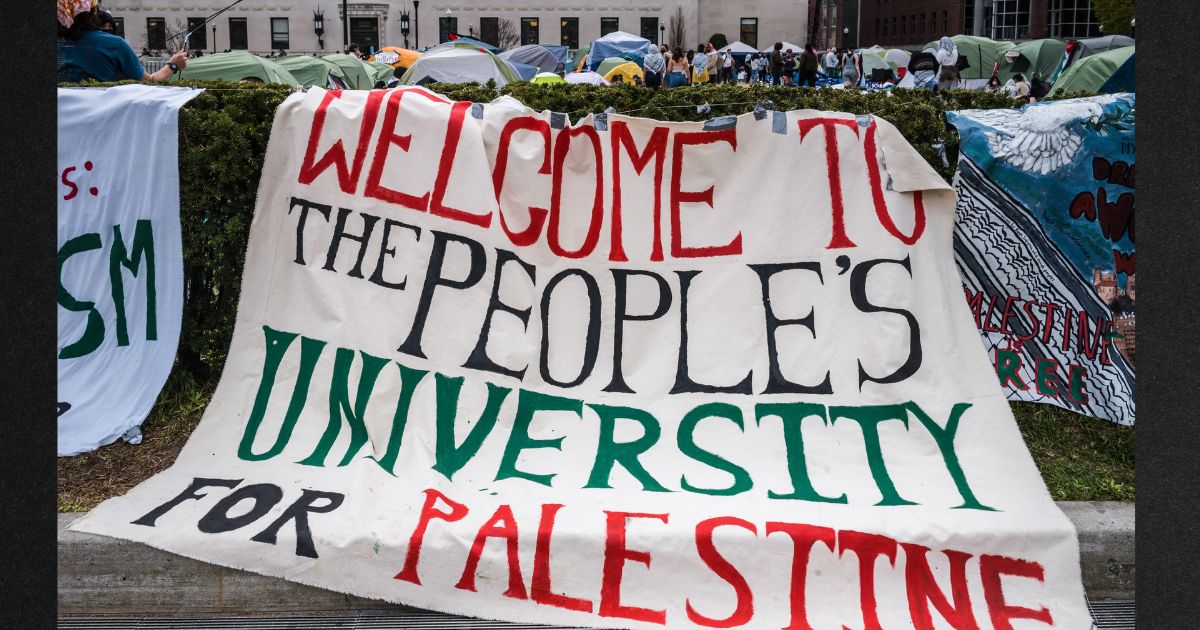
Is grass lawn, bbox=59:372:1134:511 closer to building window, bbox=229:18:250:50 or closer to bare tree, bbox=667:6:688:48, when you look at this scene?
bare tree, bbox=667:6:688:48

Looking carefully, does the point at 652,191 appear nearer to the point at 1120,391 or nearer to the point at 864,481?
the point at 864,481

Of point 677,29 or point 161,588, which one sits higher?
point 677,29

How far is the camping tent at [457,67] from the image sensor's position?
19.5 m

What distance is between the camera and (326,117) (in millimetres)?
4586

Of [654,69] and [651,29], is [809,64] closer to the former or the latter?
[654,69]

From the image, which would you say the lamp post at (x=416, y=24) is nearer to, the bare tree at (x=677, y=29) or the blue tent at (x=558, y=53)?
the bare tree at (x=677, y=29)

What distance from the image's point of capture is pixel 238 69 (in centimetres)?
2041

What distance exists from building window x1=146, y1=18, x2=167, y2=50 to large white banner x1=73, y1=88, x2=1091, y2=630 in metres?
65.3

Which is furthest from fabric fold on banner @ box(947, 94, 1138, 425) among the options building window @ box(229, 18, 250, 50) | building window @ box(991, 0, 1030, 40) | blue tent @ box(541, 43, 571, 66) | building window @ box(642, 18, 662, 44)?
building window @ box(229, 18, 250, 50)

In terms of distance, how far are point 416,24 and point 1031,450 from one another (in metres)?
63.5

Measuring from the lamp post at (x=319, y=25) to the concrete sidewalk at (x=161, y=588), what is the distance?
63554mm

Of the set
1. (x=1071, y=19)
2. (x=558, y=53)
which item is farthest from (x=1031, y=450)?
(x=1071, y=19)
